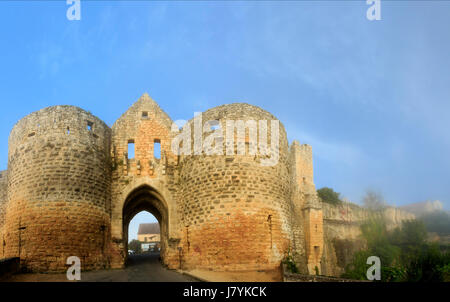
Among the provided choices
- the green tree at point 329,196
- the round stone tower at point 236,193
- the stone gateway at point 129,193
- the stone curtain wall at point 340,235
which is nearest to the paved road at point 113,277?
the stone gateway at point 129,193

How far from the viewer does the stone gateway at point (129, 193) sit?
13.0 metres

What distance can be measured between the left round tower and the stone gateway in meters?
0.04

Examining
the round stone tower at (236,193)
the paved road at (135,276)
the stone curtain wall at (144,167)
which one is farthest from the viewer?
the stone curtain wall at (144,167)

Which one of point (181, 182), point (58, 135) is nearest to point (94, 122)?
point (58, 135)

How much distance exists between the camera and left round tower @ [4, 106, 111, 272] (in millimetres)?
13000

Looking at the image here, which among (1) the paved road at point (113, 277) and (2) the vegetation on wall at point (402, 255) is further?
(2) the vegetation on wall at point (402, 255)

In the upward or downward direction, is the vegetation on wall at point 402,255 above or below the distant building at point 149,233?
above

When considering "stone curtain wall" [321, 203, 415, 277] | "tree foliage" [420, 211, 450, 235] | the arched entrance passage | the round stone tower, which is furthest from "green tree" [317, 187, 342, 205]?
the arched entrance passage

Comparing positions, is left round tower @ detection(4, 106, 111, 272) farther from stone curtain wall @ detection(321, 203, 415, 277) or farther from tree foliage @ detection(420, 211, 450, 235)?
tree foliage @ detection(420, 211, 450, 235)

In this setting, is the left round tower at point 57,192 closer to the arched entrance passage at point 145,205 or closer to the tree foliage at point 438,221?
the arched entrance passage at point 145,205

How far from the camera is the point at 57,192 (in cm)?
1348

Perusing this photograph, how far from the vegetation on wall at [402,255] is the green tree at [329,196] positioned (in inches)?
122

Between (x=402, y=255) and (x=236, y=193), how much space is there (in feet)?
57.2
